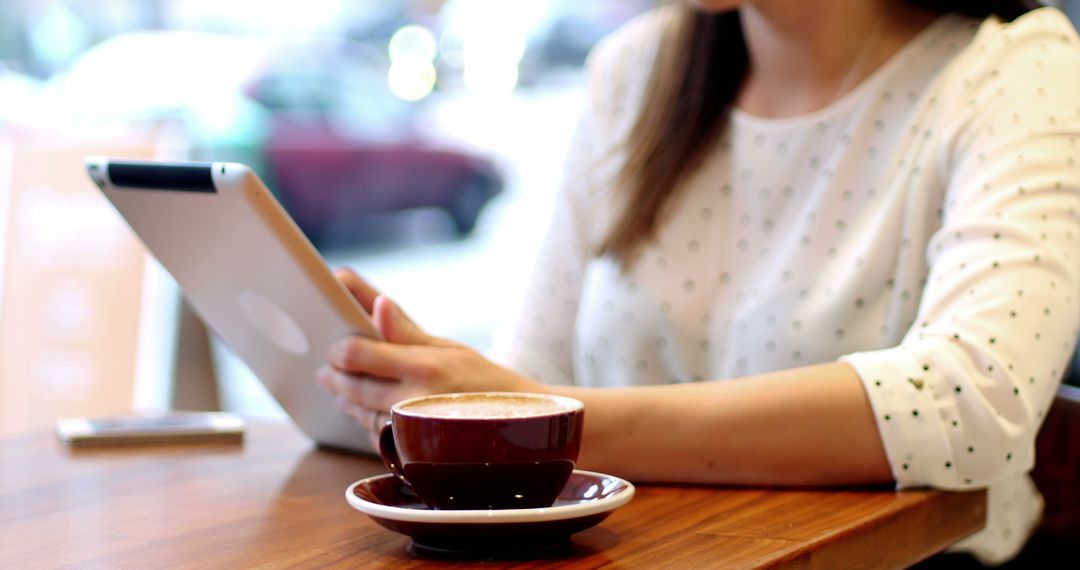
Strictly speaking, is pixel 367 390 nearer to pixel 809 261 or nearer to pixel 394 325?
pixel 394 325

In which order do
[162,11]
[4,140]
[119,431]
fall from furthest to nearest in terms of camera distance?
[162,11] < [4,140] < [119,431]

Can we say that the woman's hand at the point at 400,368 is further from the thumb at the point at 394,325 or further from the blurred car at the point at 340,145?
the blurred car at the point at 340,145

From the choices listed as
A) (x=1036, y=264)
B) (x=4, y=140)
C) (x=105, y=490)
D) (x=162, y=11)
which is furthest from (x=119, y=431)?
(x=162, y=11)

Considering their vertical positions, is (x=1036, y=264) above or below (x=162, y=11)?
below

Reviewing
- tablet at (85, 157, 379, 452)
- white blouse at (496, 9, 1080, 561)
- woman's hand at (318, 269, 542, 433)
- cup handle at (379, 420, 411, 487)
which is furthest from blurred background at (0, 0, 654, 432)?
cup handle at (379, 420, 411, 487)

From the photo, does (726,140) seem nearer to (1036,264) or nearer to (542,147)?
(1036,264)

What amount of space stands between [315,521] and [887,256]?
621mm

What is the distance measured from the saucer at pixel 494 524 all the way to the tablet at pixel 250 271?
7.0 inches

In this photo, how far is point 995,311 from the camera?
932 millimetres

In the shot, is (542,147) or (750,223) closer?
(750,223)

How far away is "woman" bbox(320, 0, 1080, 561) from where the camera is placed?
910mm

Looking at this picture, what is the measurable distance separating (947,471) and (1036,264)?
0.17 m

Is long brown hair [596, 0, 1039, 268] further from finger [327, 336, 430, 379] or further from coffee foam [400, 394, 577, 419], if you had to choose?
coffee foam [400, 394, 577, 419]

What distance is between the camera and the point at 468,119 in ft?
20.7
